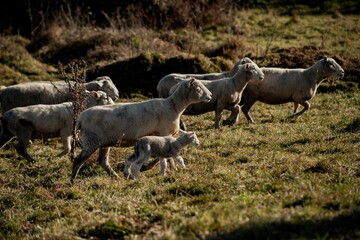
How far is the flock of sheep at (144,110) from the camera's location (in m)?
10.5

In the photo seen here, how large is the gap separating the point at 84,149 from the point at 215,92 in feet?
15.8

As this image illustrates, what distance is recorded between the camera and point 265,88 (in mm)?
15484

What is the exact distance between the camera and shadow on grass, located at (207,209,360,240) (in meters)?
5.86

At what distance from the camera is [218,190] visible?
27.0 ft

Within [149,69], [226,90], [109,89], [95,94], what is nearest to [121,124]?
→ [95,94]

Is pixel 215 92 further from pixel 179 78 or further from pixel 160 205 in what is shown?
pixel 160 205

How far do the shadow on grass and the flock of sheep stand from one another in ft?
12.7

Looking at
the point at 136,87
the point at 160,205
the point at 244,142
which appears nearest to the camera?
the point at 160,205

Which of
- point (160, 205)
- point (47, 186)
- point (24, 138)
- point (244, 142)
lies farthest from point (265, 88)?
point (160, 205)

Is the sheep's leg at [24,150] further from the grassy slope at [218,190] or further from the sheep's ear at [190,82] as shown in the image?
the sheep's ear at [190,82]

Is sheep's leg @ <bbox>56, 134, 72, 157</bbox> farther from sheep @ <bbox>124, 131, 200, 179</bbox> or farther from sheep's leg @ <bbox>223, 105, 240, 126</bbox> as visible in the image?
sheep's leg @ <bbox>223, 105, 240, 126</bbox>

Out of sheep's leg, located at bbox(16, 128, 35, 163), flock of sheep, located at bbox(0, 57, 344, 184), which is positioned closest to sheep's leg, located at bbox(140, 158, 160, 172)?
flock of sheep, located at bbox(0, 57, 344, 184)

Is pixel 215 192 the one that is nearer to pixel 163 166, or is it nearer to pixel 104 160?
pixel 163 166

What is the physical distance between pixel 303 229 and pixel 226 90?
8.68 m
